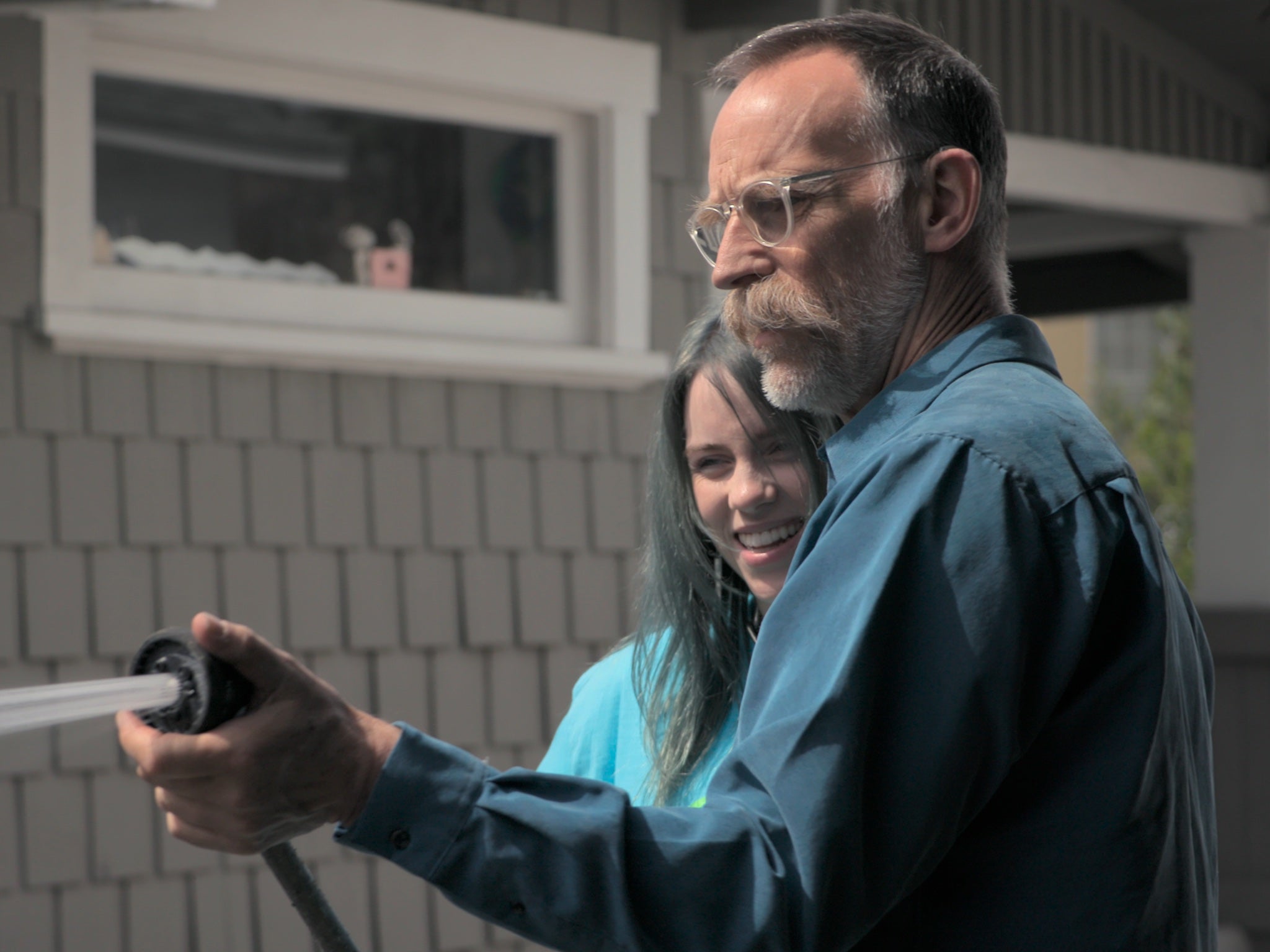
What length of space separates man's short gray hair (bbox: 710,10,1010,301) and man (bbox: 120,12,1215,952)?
0.61ft

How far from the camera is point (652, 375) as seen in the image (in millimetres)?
4719

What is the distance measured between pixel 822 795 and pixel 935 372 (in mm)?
421

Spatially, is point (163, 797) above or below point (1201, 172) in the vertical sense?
below

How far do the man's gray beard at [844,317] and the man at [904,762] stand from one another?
85 mm

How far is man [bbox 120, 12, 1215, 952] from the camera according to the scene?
108 cm

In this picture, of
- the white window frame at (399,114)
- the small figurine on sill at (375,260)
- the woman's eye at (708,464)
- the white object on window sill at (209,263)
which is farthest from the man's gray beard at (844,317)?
the small figurine on sill at (375,260)

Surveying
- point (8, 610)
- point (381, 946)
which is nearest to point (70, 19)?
point (8, 610)

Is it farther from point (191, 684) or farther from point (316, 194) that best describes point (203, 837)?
point (316, 194)

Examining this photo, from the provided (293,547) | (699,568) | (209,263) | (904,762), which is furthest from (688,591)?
(209,263)

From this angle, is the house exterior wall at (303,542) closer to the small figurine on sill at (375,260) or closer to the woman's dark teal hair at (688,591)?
the small figurine on sill at (375,260)

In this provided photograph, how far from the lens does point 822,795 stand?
1077 millimetres

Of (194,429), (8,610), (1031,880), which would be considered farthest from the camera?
(194,429)

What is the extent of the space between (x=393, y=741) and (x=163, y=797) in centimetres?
16

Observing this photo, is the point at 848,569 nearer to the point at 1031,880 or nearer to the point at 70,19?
the point at 1031,880
